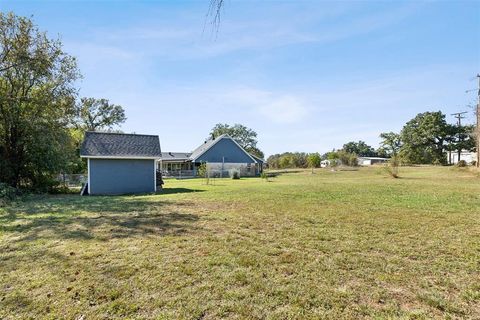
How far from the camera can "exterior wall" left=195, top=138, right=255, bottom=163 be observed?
35.1 meters

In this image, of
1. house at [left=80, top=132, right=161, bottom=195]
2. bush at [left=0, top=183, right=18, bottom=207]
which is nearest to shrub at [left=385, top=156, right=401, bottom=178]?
house at [left=80, top=132, right=161, bottom=195]

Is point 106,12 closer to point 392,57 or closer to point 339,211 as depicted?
point 339,211

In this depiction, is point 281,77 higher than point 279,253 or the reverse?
higher

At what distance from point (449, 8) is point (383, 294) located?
6.08 m

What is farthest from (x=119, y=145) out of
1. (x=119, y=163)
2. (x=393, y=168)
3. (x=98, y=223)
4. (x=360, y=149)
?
(x=360, y=149)

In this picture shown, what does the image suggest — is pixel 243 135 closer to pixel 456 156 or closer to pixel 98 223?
pixel 456 156

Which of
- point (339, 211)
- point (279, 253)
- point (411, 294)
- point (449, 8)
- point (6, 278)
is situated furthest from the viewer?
point (339, 211)

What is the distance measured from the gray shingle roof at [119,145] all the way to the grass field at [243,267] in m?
10.0

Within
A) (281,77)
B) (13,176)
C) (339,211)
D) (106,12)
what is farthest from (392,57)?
(13,176)

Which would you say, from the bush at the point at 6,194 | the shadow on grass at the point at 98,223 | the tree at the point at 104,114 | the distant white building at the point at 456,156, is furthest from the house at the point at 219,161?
the distant white building at the point at 456,156

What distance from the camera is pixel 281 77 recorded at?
14.8 meters

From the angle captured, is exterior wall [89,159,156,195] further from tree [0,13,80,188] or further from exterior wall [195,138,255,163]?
exterior wall [195,138,255,163]

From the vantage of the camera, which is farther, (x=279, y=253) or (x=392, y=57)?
(x=392, y=57)

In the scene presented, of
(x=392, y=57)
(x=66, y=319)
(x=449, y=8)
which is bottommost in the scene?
(x=66, y=319)
